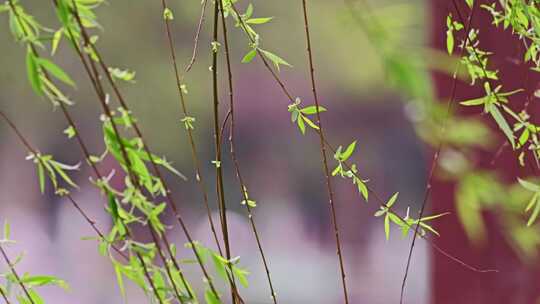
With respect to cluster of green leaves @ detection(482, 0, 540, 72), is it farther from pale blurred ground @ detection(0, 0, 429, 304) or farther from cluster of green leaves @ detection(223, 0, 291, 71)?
pale blurred ground @ detection(0, 0, 429, 304)

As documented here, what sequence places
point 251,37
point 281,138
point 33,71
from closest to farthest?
1. point 33,71
2. point 251,37
3. point 281,138

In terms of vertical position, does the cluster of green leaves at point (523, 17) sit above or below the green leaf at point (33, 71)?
below

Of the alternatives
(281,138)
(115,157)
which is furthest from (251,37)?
(281,138)

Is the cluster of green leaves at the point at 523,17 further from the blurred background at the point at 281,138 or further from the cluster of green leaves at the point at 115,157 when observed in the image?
the blurred background at the point at 281,138

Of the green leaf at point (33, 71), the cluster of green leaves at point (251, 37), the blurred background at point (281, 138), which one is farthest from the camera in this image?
the blurred background at point (281, 138)

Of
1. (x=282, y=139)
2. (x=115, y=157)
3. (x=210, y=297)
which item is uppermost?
(x=115, y=157)

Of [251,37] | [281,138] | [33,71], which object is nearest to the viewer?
[33,71]

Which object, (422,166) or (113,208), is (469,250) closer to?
(113,208)

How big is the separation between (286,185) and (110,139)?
4.44 m

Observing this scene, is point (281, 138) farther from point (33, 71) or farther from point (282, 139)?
point (33, 71)

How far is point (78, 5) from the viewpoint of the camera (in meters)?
0.70

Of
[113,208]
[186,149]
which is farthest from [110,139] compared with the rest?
[186,149]

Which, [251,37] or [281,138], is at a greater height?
[251,37]

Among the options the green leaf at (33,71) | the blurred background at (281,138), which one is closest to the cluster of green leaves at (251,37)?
the green leaf at (33,71)
